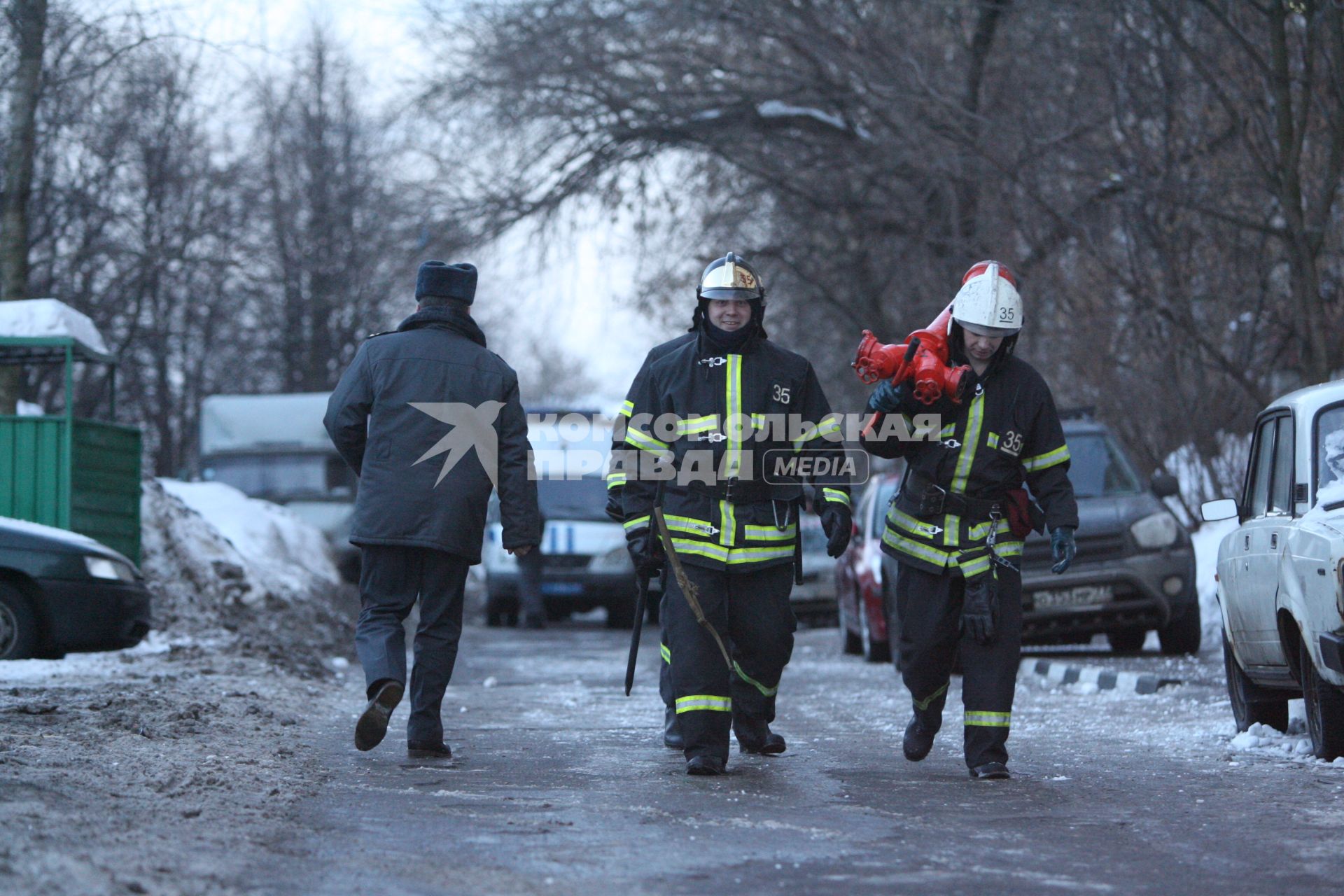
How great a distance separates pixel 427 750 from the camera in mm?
7629

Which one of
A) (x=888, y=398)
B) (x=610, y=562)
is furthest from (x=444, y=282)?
(x=610, y=562)

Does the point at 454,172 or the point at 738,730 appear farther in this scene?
the point at 454,172

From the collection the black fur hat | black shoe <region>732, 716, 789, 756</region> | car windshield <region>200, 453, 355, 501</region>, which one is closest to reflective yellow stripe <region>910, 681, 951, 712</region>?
black shoe <region>732, 716, 789, 756</region>

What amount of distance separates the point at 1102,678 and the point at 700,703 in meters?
5.81

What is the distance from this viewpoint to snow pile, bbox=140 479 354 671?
51.1 ft

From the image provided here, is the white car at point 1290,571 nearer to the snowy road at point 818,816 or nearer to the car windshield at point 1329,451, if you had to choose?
the car windshield at point 1329,451

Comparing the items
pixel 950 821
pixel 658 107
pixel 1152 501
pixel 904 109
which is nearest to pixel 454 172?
pixel 658 107

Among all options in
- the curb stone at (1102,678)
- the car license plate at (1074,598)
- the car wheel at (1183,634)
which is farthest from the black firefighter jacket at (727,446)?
the car wheel at (1183,634)

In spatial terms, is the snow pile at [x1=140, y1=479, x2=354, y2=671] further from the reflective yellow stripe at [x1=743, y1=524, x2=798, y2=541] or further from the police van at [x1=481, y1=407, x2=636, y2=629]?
the reflective yellow stripe at [x1=743, y1=524, x2=798, y2=541]

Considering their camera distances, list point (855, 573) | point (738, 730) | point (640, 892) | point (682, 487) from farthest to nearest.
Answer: point (855, 573)
point (738, 730)
point (682, 487)
point (640, 892)

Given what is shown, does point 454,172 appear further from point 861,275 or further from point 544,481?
point 861,275

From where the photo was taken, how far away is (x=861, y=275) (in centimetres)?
2581

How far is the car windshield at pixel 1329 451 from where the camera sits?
7539 mm

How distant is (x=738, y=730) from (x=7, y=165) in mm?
12542
